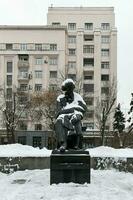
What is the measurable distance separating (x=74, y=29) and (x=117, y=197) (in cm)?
6935

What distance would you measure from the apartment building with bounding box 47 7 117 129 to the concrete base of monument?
61418 mm

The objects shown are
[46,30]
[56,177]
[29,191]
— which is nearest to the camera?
[29,191]

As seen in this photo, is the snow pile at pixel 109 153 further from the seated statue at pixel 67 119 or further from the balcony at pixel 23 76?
the balcony at pixel 23 76

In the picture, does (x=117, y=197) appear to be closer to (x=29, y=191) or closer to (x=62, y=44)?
(x=29, y=191)

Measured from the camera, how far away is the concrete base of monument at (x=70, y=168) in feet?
36.7

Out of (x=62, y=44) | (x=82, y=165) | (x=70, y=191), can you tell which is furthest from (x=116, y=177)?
(x=62, y=44)

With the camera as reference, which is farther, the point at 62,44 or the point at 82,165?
the point at 62,44

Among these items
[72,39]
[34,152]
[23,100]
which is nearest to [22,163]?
[34,152]

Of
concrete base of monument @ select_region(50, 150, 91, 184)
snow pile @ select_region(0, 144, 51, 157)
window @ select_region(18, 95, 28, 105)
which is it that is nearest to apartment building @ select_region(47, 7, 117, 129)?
window @ select_region(18, 95, 28, 105)

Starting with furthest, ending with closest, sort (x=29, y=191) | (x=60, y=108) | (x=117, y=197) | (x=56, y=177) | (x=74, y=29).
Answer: (x=74, y=29)
(x=60, y=108)
(x=56, y=177)
(x=29, y=191)
(x=117, y=197)

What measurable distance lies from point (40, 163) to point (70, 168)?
5014 mm

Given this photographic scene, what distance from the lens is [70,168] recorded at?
1122 cm

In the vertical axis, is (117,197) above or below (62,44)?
below

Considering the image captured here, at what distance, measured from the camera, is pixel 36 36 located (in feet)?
237
